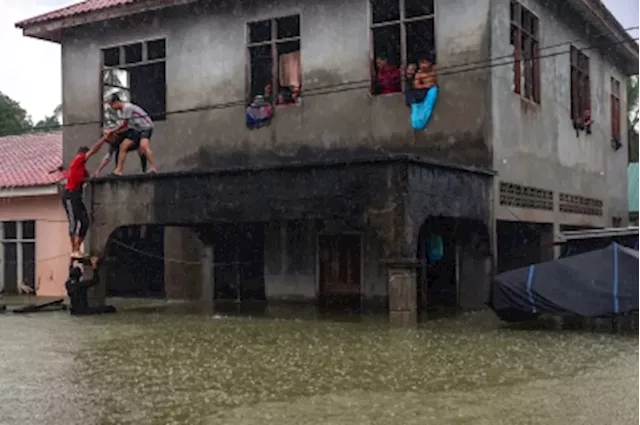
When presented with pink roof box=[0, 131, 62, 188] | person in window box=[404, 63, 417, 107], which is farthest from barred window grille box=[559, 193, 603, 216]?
pink roof box=[0, 131, 62, 188]

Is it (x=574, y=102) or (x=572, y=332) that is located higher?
(x=574, y=102)

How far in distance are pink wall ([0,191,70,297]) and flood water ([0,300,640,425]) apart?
8600 mm

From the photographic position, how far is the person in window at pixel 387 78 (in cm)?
1714

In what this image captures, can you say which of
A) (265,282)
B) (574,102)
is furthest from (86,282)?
(574,102)

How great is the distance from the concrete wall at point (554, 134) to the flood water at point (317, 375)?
4.55 meters

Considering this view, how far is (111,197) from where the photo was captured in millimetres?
17484

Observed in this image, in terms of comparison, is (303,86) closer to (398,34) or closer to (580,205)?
(398,34)

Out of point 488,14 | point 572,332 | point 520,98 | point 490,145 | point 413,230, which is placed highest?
point 488,14

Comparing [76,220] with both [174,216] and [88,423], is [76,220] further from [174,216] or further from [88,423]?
[88,423]

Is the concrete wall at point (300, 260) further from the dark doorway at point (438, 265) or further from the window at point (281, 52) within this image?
the window at point (281, 52)

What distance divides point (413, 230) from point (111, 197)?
6.80 meters

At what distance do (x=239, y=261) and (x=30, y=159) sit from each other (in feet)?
28.9

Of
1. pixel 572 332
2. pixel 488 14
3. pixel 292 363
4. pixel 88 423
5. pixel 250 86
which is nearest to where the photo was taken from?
pixel 88 423

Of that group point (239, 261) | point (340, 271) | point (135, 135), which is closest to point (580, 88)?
point (340, 271)
